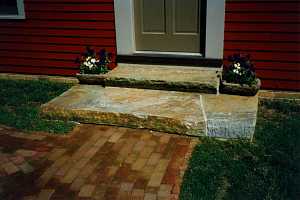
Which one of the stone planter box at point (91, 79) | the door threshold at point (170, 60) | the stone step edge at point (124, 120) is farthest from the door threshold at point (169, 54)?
the stone step edge at point (124, 120)

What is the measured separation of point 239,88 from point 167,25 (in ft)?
4.82

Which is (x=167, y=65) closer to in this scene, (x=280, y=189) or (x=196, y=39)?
(x=196, y=39)

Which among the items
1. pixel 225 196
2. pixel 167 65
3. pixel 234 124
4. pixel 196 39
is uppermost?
pixel 196 39

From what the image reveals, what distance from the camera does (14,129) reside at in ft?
15.6

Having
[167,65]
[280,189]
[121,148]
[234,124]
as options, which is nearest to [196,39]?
[167,65]

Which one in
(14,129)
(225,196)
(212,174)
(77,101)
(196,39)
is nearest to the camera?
(225,196)

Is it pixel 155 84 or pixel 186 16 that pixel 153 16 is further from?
pixel 155 84

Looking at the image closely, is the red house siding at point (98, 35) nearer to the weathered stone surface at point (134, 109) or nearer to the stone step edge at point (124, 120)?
the weathered stone surface at point (134, 109)

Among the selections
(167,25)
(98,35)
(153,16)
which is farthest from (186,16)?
(98,35)

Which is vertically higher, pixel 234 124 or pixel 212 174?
pixel 234 124

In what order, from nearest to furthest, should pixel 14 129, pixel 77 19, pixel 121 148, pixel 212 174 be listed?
pixel 212 174 → pixel 121 148 → pixel 14 129 → pixel 77 19

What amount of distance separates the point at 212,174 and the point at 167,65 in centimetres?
246

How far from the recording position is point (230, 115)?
178 inches

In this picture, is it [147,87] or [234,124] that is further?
[147,87]
